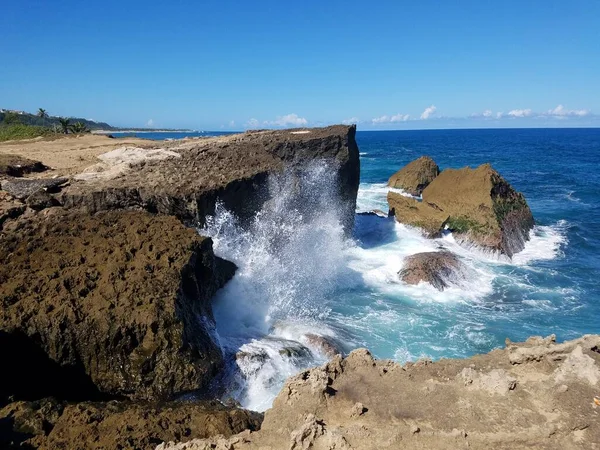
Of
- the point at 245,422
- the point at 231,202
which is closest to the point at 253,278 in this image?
the point at 231,202

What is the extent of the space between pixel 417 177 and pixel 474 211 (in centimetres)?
1229

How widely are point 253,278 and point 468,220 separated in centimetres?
1281

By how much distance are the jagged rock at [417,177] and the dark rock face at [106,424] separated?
94.8 ft

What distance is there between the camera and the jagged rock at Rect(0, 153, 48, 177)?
1264 centimetres

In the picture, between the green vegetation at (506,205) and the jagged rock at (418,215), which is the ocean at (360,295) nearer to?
the jagged rock at (418,215)

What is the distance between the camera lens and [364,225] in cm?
2458

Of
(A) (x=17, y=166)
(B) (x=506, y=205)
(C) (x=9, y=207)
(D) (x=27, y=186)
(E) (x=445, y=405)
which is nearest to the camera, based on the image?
(E) (x=445, y=405)

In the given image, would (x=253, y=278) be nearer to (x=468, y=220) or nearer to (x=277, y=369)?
(x=277, y=369)

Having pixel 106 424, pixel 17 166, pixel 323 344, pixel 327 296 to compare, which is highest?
pixel 17 166

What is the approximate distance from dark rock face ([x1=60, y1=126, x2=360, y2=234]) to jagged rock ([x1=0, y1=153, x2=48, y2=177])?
2.31 m

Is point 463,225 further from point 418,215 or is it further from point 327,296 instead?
point 327,296

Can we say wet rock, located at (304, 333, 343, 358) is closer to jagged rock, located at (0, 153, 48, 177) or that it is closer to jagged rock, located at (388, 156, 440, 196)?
jagged rock, located at (0, 153, 48, 177)

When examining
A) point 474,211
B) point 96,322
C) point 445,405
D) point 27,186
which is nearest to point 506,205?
point 474,211

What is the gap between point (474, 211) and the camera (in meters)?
21.6
